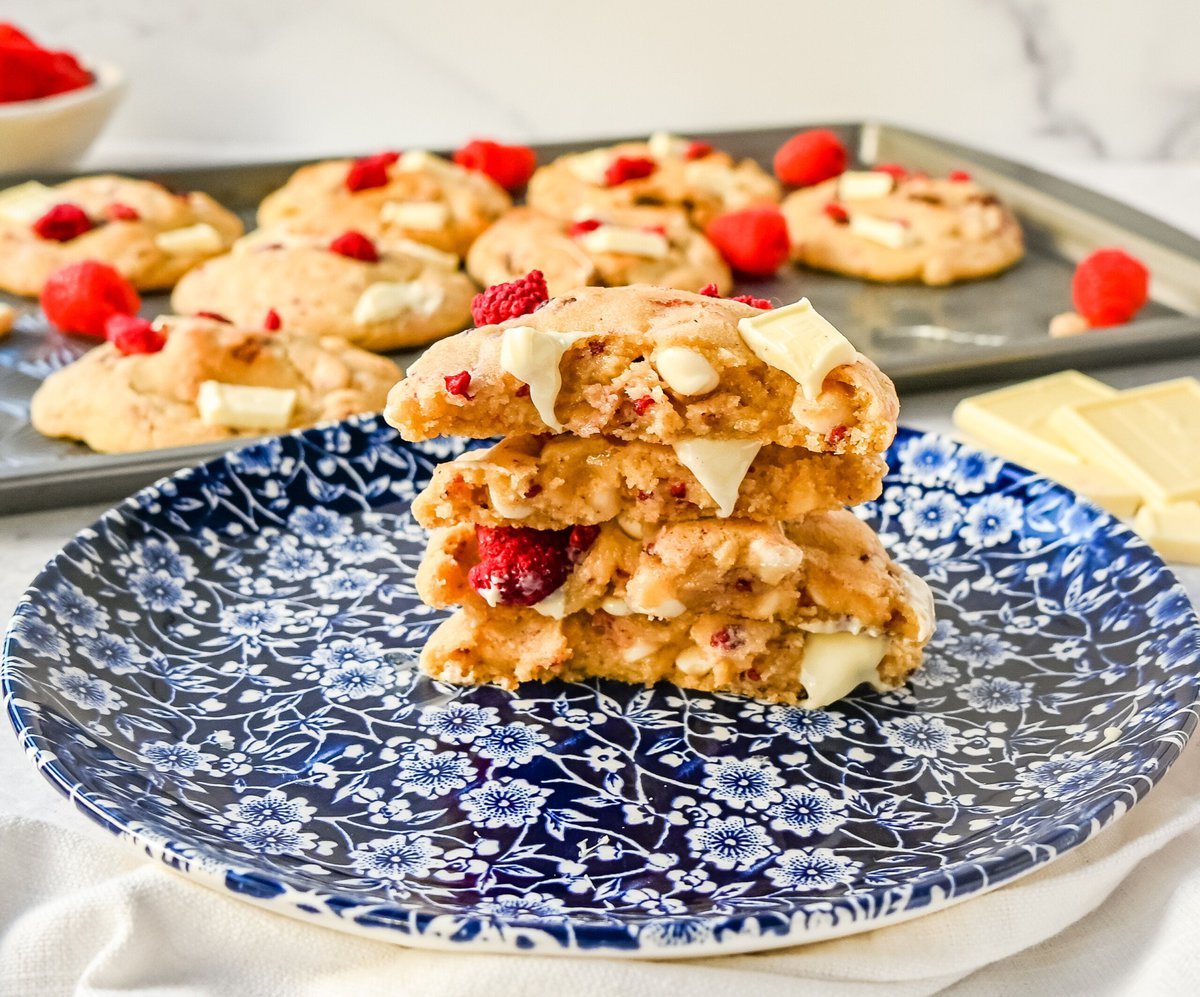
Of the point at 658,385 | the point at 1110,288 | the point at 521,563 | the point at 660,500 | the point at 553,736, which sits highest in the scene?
the point at 658,385

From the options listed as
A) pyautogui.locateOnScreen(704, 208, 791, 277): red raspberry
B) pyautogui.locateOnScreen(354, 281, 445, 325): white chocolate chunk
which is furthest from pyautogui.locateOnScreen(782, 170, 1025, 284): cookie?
pyautogui.locateOnScreen(354, 281, 445, 325): white chocolate chunk

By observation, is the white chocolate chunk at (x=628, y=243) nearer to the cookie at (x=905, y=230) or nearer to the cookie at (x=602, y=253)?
the cookie at (x=602, y=253)

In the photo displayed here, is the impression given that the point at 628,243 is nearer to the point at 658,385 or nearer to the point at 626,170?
the point at 626,170

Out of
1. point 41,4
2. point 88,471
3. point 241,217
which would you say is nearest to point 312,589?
point 88,471

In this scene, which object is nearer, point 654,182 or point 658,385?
point 658,385

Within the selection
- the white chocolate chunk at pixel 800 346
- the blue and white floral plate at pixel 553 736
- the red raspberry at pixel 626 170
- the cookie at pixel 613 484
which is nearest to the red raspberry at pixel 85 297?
the blue and white floral plate at pixel 553 736

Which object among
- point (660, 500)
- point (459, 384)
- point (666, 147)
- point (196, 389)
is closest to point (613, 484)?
point (660, 500)
